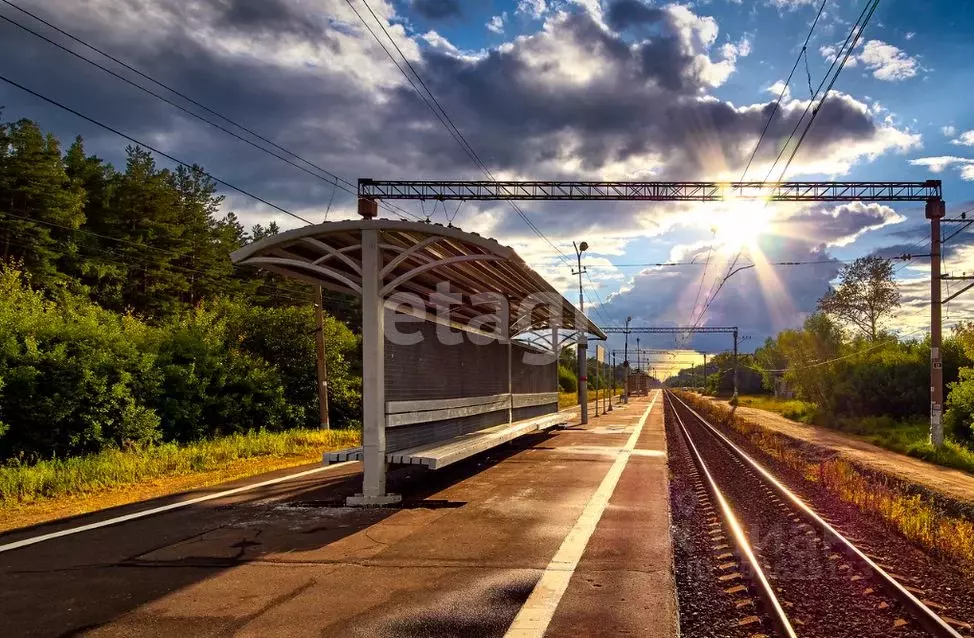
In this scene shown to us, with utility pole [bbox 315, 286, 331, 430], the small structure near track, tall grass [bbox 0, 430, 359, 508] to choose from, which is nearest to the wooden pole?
the small structure near track

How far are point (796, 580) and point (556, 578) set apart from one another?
7.55 ft

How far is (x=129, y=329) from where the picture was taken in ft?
51.4

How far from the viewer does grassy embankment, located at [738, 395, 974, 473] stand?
17514mm

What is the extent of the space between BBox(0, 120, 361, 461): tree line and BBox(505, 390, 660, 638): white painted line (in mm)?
9928

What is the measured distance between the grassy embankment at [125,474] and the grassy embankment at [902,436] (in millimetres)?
16778

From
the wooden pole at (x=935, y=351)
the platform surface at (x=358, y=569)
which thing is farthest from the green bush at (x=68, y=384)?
the wooden pole at (x=935, y=351)

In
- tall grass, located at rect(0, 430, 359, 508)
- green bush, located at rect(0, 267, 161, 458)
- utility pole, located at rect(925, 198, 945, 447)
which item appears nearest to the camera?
tall grass, located at rect(0, 430, 359, 508)

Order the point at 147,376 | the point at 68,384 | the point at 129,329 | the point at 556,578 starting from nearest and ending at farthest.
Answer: the point at 556,578 < the point at 68,384 < the point at 147,376 < the point at 129,329

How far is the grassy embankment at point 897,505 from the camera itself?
7.45 meters

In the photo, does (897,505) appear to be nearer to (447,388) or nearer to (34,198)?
(447,388)

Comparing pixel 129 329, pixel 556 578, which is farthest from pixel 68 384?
pixel 556 578

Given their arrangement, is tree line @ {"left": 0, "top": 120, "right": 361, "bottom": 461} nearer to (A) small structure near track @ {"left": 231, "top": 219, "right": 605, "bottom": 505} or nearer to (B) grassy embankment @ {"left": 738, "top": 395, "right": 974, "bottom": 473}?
(A) small structure near track @ {"left": 231, "top": 219, "right": 605, "bottom": 505}

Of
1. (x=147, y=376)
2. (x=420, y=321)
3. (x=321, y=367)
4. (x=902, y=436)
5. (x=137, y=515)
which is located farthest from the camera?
(x=902, y=436)

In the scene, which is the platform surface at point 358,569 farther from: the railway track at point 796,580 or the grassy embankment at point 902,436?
the grassy embankment at point 902,436
